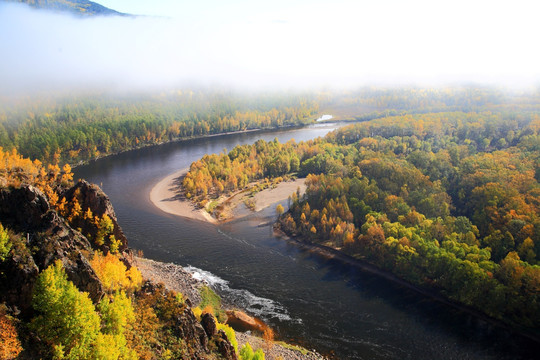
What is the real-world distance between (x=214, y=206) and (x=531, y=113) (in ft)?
407

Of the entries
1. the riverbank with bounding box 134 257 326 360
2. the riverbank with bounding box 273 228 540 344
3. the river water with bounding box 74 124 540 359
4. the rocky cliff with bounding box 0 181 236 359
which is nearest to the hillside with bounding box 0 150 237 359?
the rocky cliff with bounding box 0 181 236 359

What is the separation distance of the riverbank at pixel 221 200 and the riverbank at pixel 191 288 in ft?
86.5

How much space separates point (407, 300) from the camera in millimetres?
60844

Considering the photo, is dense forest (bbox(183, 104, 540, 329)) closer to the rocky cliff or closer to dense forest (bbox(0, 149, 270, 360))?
dense forest (bbox(0, 149, 270, 360))

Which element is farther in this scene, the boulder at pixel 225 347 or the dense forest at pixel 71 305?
the boulder at pixel 225 347

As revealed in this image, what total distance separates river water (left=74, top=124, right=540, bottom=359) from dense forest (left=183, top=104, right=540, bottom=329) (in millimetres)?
4759

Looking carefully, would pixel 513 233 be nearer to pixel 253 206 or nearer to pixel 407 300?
pixel 407 300

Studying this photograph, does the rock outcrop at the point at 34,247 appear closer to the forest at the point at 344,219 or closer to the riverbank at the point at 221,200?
the forest at the point at 344,219

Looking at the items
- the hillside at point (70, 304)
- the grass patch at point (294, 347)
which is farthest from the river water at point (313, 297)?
the hillside at point (70, 304)

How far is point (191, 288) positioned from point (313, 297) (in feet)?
63.9

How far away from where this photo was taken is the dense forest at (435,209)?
57.3 metres

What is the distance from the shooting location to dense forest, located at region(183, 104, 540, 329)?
57281 mm

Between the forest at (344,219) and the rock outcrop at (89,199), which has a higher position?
the rock outcrop at (89,199)

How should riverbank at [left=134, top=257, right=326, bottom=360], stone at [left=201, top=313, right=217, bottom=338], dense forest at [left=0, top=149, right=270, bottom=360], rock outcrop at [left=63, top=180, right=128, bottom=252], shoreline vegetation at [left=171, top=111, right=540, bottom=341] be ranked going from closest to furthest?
dense forest at [left=0, top=149, right=270, bottom=360] → stone at [left=201, top=313, right=217, bottom=338] → riverbank at [left=134, top=257, right=326, bottom=360] → rock outcrop at [left=63, top=180, right=128, bottom=252] → shoreline vegetation at [left=171, top=111, right=540, bottom=341]
